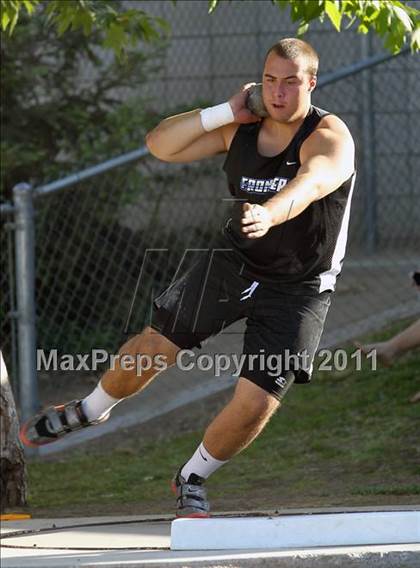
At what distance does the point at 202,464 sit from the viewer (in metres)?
5.60

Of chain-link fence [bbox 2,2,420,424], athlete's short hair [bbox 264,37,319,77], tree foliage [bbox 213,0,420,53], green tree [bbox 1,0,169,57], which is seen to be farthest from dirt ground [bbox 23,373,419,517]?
green tree [bbox 1,0,169,57]

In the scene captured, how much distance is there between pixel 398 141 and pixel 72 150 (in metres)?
2.67

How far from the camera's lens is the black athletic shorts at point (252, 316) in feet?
17.7

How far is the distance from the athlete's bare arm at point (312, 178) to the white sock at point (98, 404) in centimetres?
130

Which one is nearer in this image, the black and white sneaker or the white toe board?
the white toe board

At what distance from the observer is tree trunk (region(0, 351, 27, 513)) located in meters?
6.67

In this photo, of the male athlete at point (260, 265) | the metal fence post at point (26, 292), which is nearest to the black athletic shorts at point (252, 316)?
the male athlete at point (260, 265)

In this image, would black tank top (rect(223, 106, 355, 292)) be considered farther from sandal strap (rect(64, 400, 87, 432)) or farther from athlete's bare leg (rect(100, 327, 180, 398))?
sandal strap (rect(64, 400, 87, 432))

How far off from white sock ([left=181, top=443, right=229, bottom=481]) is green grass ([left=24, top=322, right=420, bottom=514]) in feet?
3.33

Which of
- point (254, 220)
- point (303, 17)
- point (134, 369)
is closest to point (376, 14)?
point (303, 17)

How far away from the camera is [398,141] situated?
34.4 feet

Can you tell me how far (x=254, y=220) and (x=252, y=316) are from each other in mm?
931

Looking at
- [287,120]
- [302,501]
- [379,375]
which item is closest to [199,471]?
[302,501]

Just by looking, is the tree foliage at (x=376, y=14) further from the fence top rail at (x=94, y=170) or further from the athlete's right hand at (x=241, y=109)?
the fence top rail at (x=94, y=170)
